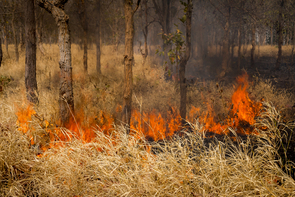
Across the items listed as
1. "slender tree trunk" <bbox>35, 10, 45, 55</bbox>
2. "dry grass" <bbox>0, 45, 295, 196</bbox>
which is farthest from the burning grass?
"slender tree trunk" <bbox>35, 10, 45, 55</bbox>

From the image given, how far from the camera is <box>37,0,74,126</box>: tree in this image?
4699 millimetres

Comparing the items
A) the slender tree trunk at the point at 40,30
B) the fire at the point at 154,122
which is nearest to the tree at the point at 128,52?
the fire at the point at 154,122

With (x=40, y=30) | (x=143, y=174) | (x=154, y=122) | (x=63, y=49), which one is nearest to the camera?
(x=143, y=174)

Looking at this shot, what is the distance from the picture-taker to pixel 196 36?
104 ft

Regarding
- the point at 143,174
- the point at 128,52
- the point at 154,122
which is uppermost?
the point at 128,52

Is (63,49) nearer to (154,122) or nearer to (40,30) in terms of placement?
(154,122)

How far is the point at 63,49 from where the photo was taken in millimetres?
4840

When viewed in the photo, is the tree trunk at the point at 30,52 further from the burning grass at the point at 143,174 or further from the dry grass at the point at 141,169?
the burning grass at the point at 143,174

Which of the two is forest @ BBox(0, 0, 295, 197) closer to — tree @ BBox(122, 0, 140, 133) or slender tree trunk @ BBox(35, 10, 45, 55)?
tree @ BBox(122, 0, 140, 133)

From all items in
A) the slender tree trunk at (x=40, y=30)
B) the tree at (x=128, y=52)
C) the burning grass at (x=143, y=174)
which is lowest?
the burning grass at (x=143, y=174)

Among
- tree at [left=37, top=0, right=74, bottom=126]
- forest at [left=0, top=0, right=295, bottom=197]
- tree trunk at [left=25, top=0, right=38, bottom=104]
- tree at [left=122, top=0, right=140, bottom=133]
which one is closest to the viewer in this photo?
forest at [left=0, top=0, right=295, bottom=197]

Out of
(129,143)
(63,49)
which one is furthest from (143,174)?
(63,49)

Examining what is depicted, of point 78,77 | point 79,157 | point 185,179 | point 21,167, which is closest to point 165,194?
point 185,179

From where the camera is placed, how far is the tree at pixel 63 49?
4699mm
